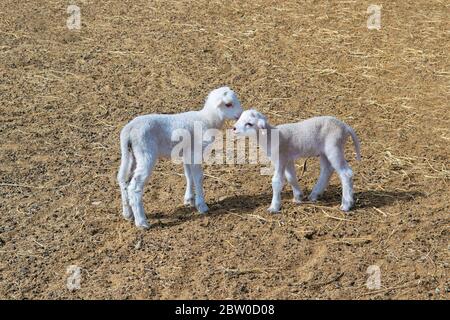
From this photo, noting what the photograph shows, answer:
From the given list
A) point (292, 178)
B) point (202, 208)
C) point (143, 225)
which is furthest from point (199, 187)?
point (292, 178)

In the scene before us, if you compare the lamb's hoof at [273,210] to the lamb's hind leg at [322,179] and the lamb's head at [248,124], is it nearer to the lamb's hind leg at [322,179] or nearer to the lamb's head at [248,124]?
the lamb's hind leg at [322,179]

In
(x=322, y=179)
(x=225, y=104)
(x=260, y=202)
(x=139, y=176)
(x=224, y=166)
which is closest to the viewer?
(x=139, y=176)

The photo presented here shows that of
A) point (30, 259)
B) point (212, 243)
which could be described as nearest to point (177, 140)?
point (212, 243)

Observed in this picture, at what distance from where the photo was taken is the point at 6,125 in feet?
27.5

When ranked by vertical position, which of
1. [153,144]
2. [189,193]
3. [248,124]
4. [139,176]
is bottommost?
[189,193]

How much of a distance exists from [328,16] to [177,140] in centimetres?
607

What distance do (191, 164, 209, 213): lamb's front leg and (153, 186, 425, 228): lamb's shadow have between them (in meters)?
0.06

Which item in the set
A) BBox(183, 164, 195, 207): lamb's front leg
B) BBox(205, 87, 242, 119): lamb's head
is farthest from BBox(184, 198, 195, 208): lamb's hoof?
BBox(205, 87, 242, 119): lamb's head

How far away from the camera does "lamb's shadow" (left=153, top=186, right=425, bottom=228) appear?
657cm

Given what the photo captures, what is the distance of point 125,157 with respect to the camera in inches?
248

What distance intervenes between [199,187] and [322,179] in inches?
44.1

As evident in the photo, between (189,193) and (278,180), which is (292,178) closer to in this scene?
(278,180)

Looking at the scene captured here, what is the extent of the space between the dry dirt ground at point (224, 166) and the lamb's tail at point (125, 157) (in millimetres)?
439

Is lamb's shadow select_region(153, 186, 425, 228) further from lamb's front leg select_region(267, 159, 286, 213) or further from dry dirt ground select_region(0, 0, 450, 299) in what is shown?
lamb's front leg select_region(267, 159, 286, 213)
